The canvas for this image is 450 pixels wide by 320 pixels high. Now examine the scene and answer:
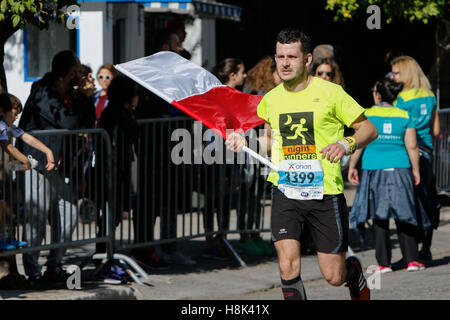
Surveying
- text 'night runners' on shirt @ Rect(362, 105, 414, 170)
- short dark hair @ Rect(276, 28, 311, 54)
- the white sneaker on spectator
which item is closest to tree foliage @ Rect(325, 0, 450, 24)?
text 'night runners' on shirt @ Rect(362, 105, 414, 170)

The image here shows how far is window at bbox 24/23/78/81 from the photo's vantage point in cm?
1458

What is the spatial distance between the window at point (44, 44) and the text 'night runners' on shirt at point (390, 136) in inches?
263

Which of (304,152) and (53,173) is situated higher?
(304,152)

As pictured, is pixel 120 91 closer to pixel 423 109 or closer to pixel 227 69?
pixel 227 69

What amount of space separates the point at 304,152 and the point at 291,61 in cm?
61

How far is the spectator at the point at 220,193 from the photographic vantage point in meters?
9.72

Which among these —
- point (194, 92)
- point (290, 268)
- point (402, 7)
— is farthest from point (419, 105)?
point (402, 7)

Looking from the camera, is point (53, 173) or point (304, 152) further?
point (53, 173)

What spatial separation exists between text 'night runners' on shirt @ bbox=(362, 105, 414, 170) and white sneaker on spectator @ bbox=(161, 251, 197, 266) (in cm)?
203

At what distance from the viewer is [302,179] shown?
254 inches

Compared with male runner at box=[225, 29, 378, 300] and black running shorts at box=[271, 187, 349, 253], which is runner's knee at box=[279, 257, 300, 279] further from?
black running shorts at box=[271, 187, 349, 253]

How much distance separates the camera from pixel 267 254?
33.5ft
